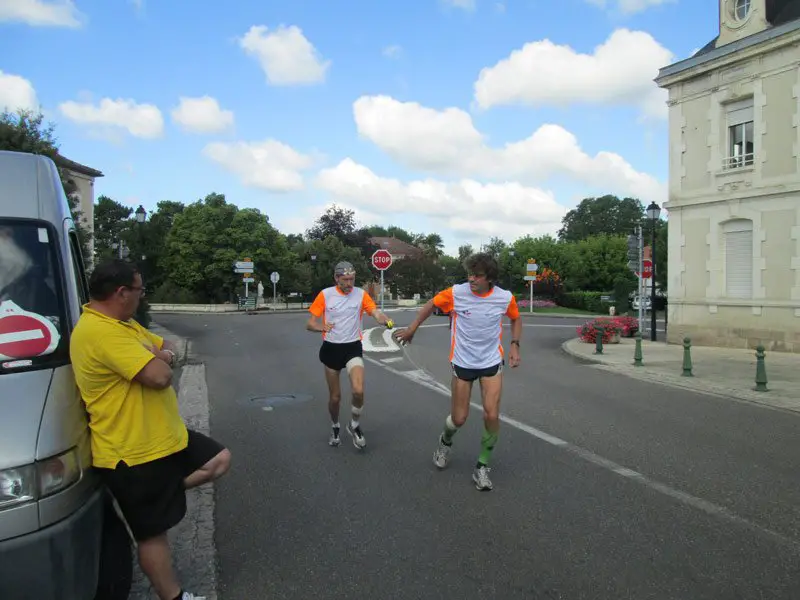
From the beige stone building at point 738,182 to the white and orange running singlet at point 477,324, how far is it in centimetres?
1399

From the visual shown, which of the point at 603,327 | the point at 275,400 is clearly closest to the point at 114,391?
the point at 275,400

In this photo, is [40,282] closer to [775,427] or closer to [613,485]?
[613,485]

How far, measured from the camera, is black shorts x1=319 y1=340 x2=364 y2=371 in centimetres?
632

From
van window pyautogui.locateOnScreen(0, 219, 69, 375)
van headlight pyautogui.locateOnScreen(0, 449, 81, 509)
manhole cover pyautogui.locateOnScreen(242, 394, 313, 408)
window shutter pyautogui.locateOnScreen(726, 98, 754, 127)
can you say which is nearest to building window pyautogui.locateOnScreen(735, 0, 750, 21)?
window shutter pyautogui.locateOnScreen(726, 98, 754, 127)

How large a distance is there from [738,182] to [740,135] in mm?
1375

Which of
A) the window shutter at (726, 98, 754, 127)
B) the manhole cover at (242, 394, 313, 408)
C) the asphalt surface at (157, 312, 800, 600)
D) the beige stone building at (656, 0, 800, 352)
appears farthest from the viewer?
the window shutter at (726, 98, 754, 127)

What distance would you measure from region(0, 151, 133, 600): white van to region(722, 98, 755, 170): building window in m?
17.9

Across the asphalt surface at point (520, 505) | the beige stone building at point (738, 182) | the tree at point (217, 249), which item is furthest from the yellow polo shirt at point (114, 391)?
the tree at point (217, 249)

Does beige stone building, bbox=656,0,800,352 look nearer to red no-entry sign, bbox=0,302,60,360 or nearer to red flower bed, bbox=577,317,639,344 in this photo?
red flower bed, bbox=577,317,639,344

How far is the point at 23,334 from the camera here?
9.98 ft

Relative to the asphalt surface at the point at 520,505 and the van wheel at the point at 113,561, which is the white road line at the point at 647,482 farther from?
the van wheel at the point at 113,561

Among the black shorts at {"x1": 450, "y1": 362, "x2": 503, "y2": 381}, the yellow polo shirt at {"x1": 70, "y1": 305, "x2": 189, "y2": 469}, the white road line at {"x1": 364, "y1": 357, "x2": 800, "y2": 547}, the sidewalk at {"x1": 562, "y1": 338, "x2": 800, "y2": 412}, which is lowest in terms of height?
the sidewalk at {"x1": 562, "y1": 338, "x2": 800, "y2": 412}

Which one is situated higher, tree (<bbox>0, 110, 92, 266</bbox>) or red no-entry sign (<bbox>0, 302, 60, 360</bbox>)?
tree (<bbox>0, 110, 92, 266</bbox>)

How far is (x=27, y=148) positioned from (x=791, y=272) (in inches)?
714
